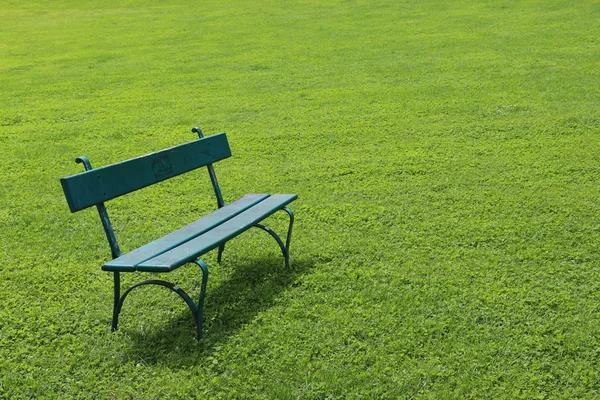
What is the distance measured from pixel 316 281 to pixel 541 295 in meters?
1.63

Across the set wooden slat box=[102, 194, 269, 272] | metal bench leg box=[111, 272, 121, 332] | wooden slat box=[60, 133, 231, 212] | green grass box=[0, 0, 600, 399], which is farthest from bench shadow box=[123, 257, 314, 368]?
wooden slat box=[60, 133, 231, 212]

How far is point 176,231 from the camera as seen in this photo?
4734 mm

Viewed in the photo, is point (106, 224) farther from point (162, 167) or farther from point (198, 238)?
point (162, 167)

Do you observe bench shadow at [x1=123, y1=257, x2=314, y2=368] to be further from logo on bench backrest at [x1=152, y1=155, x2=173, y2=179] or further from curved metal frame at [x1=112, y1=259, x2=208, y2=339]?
logo on bench backrest at [x1=152, y1=155, x2=173, y2=179]

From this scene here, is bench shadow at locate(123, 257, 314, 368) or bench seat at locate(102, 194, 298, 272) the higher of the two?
bench seat at locate(102, 194, 298, 272)

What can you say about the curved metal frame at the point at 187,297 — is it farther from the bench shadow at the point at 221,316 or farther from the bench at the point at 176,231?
the bench shadow at the point at 221,316

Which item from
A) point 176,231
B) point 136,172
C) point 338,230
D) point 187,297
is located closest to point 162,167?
point 136,172

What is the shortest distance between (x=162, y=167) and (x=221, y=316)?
3.91 feet

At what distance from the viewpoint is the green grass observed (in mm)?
A: 3986

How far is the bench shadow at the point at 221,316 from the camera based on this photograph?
4150 millimetres

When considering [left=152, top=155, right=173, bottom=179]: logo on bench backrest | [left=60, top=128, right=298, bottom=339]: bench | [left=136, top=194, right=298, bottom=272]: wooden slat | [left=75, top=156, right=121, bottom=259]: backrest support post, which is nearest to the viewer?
[left=136, top=194, right=298, bottom=272]: wooden slat

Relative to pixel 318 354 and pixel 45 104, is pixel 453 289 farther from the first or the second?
pixel 45 104

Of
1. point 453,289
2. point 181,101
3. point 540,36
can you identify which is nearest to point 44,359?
point 453,289

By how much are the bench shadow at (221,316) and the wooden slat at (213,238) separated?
526 millimetres
